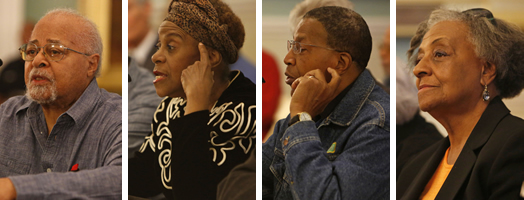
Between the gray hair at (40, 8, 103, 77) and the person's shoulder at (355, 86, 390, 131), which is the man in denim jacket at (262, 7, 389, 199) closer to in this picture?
the person's shoulder at (355, 86, 390, 131)

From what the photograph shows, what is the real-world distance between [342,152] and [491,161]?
2.10ft

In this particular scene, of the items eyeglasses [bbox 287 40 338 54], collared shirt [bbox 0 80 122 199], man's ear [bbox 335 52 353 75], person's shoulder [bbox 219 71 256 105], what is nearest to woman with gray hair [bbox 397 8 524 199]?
man's ear [bbox 335 52 353 75]

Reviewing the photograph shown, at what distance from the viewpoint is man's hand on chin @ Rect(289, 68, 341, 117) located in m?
2.44

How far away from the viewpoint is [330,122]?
246cm

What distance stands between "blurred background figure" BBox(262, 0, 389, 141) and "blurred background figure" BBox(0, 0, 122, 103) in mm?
855

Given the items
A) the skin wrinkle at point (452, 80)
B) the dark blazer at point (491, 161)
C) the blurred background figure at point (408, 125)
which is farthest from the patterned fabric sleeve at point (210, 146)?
the dark blazer at point (491, 161)

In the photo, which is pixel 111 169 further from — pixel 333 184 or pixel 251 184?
pixel 333 184

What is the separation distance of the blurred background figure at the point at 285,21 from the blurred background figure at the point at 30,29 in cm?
85

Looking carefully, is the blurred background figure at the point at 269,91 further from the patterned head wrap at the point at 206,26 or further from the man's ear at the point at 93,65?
the man's ear at the point at 93,65

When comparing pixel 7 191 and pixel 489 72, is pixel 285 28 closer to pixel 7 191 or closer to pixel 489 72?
pixel 489 72

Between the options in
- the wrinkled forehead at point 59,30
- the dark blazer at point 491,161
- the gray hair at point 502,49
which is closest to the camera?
the dark blazer at point 491,161

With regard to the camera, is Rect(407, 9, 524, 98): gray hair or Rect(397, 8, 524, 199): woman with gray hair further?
Rect(407, 9, 524, 98): gray hair

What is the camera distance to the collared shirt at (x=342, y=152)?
2262 mm

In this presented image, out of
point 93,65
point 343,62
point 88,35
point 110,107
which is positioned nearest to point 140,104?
point 110,107
